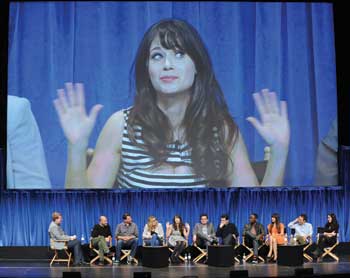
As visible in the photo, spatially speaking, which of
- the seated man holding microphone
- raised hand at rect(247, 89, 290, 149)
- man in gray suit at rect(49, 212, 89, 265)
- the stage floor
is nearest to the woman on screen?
raised hand at rect(247, 89, 290, 149)

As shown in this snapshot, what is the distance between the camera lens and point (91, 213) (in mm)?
10852

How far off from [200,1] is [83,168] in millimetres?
3764

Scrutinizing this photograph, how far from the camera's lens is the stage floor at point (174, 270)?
8406 mm

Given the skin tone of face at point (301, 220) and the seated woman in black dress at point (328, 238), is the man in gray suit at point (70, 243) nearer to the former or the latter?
the skin tone of face at point (301, 220)

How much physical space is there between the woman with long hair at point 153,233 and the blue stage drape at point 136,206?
852mm

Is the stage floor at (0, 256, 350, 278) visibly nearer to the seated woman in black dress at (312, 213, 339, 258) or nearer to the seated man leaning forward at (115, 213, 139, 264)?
the seated woman in black dress at (312, 213, 339, 258)

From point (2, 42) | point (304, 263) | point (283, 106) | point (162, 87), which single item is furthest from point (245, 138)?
point (2, 42)

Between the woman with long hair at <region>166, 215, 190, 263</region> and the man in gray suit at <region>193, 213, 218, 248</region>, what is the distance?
0.17 metres

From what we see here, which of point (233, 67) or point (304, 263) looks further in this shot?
point (233, 67)

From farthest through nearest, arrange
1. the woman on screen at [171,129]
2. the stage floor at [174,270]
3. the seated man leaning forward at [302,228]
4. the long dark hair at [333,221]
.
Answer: the woman on screen at [171,129]
the long dark hair at [333,221]
the seated man leaning forward at [302,228]
the stage floor at [174,270]

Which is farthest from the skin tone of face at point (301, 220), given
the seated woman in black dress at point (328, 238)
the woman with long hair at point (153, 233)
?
the woman with long hair at point (153, 233)

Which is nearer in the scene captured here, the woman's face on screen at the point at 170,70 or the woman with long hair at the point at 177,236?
the woman with long hair at the point at 177,236

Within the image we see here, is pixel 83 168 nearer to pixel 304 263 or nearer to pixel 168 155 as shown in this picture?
pixel 168 155

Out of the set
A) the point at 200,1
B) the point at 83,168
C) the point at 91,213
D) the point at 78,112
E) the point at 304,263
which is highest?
the point at 200,1
